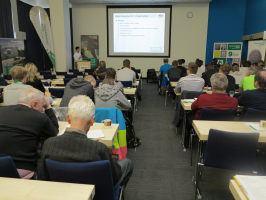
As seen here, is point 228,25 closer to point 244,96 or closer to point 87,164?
point 244,96

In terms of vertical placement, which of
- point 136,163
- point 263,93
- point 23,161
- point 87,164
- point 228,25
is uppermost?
point 228,25

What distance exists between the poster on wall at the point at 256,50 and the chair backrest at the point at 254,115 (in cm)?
666

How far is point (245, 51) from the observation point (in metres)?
10.2

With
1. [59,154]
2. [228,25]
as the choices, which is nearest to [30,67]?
[59,154]

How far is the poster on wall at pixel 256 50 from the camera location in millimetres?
8063

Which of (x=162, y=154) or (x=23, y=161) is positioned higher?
(x=23, y=161)

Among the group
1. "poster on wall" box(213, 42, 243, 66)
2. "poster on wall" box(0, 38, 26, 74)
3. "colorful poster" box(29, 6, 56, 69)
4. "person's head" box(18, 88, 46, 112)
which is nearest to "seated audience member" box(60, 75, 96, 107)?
"person's head" box(18, 88, 46, 112)

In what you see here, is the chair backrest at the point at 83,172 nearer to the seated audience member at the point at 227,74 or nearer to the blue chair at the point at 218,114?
the blue chair at the point at 218,114

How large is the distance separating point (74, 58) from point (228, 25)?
7746 millimetres

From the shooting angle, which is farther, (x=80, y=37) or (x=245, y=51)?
(x=80, y=37)

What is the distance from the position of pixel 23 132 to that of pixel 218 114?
2.14 meters

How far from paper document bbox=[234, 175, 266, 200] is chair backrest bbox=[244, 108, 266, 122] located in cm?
145

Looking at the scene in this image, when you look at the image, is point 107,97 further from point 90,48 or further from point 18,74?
point 90,48

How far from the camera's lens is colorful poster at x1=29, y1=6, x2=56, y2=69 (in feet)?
27.7
